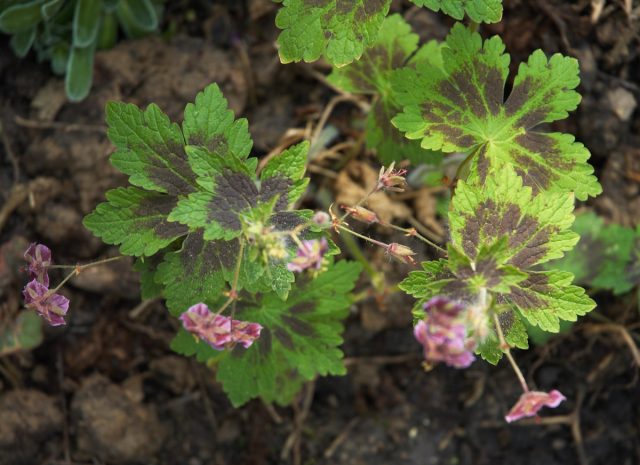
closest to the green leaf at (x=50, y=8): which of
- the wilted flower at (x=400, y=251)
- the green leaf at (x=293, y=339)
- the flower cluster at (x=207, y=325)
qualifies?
the green leaf at (x=293, y=339)

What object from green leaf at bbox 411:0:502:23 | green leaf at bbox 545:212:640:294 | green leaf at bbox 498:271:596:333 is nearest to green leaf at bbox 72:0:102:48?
green leaf at bbox 411:0:502:23

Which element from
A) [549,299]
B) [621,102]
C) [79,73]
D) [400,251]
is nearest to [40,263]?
[400,251]

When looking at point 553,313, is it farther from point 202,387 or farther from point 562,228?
point 202,387

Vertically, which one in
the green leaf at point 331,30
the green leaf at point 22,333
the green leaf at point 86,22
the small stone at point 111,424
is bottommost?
the small stone at point 111,424

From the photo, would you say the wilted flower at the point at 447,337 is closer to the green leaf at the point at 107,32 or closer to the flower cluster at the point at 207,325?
the flower cluster at the point at 207,325

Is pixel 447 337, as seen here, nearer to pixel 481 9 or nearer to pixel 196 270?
pixel 196 270

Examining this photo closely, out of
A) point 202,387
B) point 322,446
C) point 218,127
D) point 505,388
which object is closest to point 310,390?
point 322,446

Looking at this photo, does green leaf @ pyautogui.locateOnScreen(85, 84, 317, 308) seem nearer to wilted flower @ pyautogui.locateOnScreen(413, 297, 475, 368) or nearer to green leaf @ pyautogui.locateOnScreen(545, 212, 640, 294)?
wilted flower @ pyautogui.locateOnScreen(413, 297, 475, 368)
